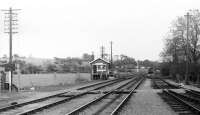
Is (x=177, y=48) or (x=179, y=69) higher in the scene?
(x=177, y=48)

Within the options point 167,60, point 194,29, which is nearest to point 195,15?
point 194,29

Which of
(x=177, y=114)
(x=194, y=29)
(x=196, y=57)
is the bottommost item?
(x=177, y=114)

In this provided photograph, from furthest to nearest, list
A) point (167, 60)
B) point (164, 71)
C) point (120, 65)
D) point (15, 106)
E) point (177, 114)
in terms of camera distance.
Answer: point (120, 65), point (164, 71), point (167, 60), point (15, 106), point (177, 114)

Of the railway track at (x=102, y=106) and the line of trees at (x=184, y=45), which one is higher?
the line of trees at (x=184, y=45)

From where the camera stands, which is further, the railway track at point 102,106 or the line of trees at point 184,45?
the line of trees at point 184,45

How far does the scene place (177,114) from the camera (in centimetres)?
1309

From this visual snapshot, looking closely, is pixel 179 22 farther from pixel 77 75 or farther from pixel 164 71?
pixel 164 71

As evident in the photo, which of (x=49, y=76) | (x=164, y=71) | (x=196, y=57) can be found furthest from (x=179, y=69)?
(x=164, y=71)

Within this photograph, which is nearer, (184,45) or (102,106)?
(102,106)

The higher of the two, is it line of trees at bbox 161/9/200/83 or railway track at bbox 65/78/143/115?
line of trees at bbox 161/9/200/83

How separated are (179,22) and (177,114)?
45292mm

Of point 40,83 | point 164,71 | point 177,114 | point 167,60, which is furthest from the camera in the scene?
point 164,71

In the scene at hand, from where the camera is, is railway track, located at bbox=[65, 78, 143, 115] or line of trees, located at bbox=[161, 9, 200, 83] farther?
line of trees, located at bbox=[161, 9, 200, 83]

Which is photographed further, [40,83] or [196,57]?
[196,57]
